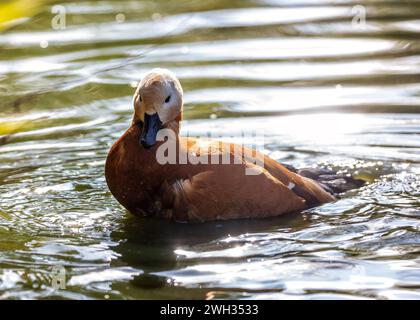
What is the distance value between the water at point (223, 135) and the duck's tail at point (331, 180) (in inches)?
4.0

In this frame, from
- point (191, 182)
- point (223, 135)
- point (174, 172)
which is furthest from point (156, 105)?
point (223, 135)

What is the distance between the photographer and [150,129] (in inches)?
242

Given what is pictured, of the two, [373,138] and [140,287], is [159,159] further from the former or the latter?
[373,138]

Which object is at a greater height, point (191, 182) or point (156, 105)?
point (156, 105)

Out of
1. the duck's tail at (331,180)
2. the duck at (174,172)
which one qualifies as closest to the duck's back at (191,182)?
the duck at (174,172)

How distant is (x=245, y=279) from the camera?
5289 millimetres

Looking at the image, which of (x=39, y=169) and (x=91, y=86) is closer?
(x=39, y=169)

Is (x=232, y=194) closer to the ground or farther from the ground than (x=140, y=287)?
farther from the ground

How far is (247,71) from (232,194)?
4.25 m

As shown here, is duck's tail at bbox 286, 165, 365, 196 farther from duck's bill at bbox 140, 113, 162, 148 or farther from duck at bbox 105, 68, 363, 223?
duck's bill at bbox 140, 113, 162, 148

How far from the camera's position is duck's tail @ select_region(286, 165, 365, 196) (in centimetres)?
718

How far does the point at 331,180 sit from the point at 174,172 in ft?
5.45

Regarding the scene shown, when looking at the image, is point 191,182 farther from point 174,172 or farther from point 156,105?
point 156,105
